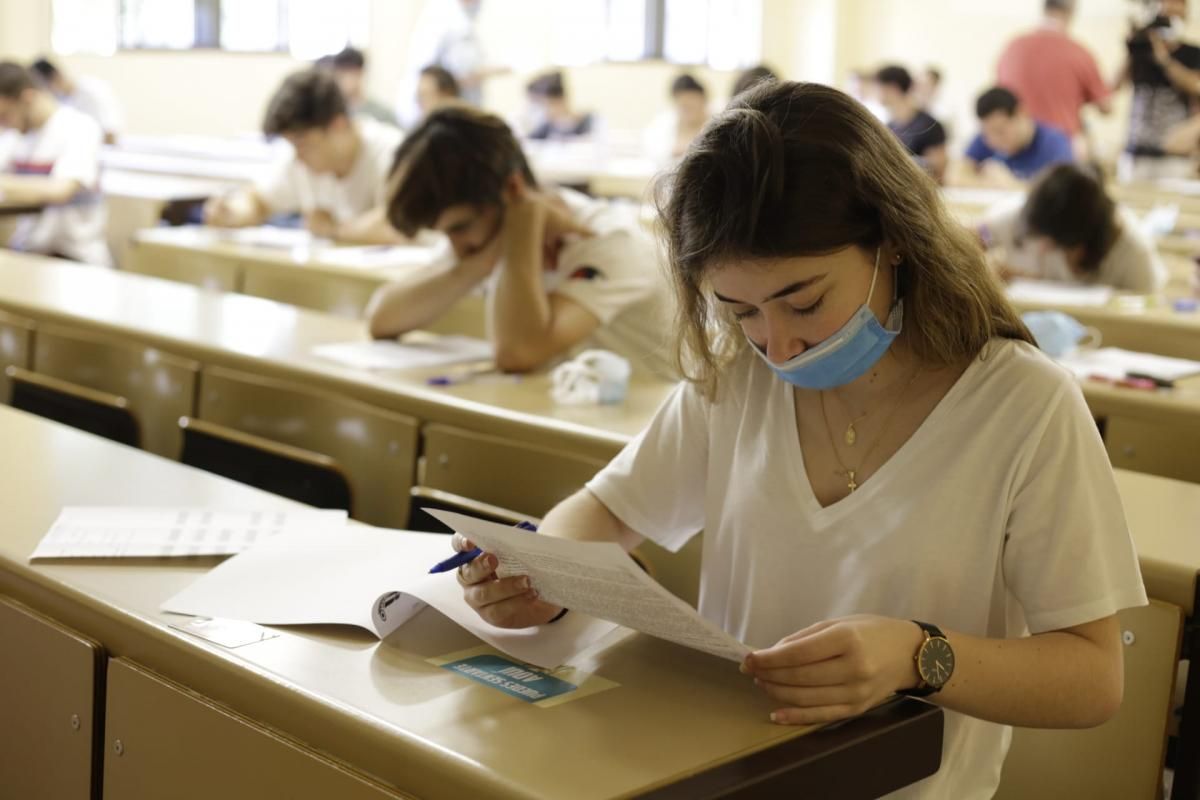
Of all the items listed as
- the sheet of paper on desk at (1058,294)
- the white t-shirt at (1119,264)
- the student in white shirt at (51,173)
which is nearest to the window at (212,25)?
the student in white shirt at (51,173)

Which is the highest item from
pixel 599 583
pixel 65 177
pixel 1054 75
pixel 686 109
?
pixel 1054 75

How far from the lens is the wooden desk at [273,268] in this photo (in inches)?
163

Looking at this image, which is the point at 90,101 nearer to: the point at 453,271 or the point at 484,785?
the point at 453,271

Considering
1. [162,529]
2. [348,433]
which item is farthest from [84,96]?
[162,529]

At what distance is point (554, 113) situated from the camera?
1007cm

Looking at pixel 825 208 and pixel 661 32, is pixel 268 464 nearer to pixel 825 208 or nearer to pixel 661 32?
pixel 825 208

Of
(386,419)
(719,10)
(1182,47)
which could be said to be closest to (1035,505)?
(386,419)

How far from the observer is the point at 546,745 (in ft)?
3.66

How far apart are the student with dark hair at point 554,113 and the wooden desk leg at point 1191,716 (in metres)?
8.80

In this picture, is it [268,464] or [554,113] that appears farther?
[554,113]

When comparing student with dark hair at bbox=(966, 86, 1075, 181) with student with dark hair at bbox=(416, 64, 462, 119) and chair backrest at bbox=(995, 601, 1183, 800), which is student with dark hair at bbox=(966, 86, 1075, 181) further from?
chair backrest at bbox=(995, 601, 1183, 800)

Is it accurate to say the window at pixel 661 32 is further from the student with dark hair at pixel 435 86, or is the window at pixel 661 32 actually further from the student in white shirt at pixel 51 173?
the student in white shirt at pixel 51 173

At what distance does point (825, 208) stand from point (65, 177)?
519 centimetres

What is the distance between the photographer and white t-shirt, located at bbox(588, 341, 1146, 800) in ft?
4.08
